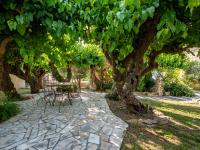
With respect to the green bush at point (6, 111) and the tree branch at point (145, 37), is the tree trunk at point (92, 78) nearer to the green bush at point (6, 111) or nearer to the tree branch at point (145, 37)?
the green bush at point (6, 111)

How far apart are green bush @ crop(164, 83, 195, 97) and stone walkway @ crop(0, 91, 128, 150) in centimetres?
1085

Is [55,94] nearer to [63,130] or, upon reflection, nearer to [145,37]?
[63,130]

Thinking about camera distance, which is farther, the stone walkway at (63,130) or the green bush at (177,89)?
the green bush at (177,89)

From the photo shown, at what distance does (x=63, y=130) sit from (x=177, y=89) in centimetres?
1389

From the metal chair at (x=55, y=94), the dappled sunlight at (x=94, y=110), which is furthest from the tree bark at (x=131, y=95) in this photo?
the metal chair at (x=55, y=94)

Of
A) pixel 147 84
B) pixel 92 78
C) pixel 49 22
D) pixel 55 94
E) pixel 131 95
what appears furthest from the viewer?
pixel 147 84

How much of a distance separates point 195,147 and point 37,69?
11.0 meters

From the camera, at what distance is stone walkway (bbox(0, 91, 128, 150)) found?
5465mm

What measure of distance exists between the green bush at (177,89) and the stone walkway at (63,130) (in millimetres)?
10845

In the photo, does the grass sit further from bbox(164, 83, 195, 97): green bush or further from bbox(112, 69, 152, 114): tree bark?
bbox(164, 83, 195, 97): green bush

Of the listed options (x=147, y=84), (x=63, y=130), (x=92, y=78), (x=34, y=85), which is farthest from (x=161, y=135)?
(x=147, y=84)

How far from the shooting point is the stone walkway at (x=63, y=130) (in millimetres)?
5465

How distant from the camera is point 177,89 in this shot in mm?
18719

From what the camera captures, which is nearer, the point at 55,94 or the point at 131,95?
the point at 131,95
